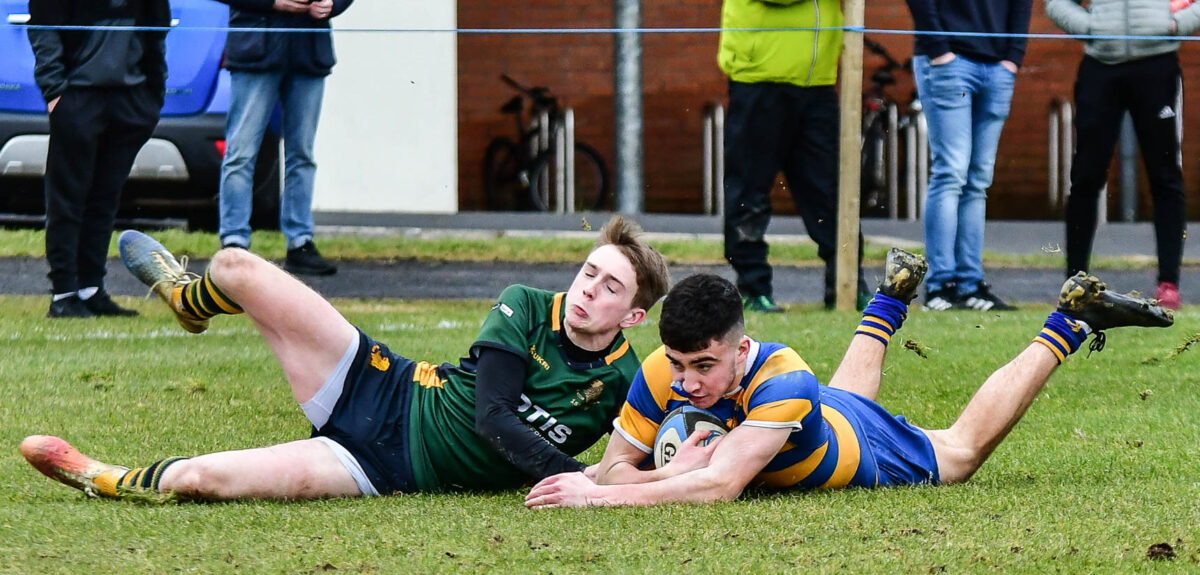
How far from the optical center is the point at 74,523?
4414mm

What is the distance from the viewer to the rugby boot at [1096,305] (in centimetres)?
532

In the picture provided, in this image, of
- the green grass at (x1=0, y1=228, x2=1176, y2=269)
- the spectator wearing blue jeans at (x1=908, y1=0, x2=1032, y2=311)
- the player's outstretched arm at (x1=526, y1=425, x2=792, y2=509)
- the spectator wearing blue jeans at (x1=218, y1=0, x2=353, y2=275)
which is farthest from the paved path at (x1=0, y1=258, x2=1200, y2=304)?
the player's outstretched arm at (x1=526, y1=425, x2=792, y2=509)

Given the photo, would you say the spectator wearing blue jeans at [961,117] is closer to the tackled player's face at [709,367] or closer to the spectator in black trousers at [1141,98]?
the spectator in black trousers at [1141,98]

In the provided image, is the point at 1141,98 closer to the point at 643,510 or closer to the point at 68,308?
the point at 643,510

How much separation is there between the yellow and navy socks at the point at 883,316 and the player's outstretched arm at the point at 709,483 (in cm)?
115

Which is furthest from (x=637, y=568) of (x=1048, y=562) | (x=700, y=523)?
(x=1048, y=562)

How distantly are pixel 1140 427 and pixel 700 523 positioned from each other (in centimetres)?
233

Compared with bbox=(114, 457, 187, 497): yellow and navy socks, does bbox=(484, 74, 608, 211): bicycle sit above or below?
below

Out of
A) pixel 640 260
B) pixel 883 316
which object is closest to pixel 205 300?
pixel 640 260

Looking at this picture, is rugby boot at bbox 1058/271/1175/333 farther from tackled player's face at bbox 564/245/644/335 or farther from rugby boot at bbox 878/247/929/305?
tackled player's face at bbox 564/245/644/335

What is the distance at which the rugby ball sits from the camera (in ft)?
15.5

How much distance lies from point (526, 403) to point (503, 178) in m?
12.0

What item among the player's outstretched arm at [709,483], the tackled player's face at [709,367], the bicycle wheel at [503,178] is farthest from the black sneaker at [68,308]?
the bicycle wheel at [503,178]

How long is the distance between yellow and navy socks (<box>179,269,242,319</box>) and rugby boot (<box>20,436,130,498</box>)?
2.06ft
